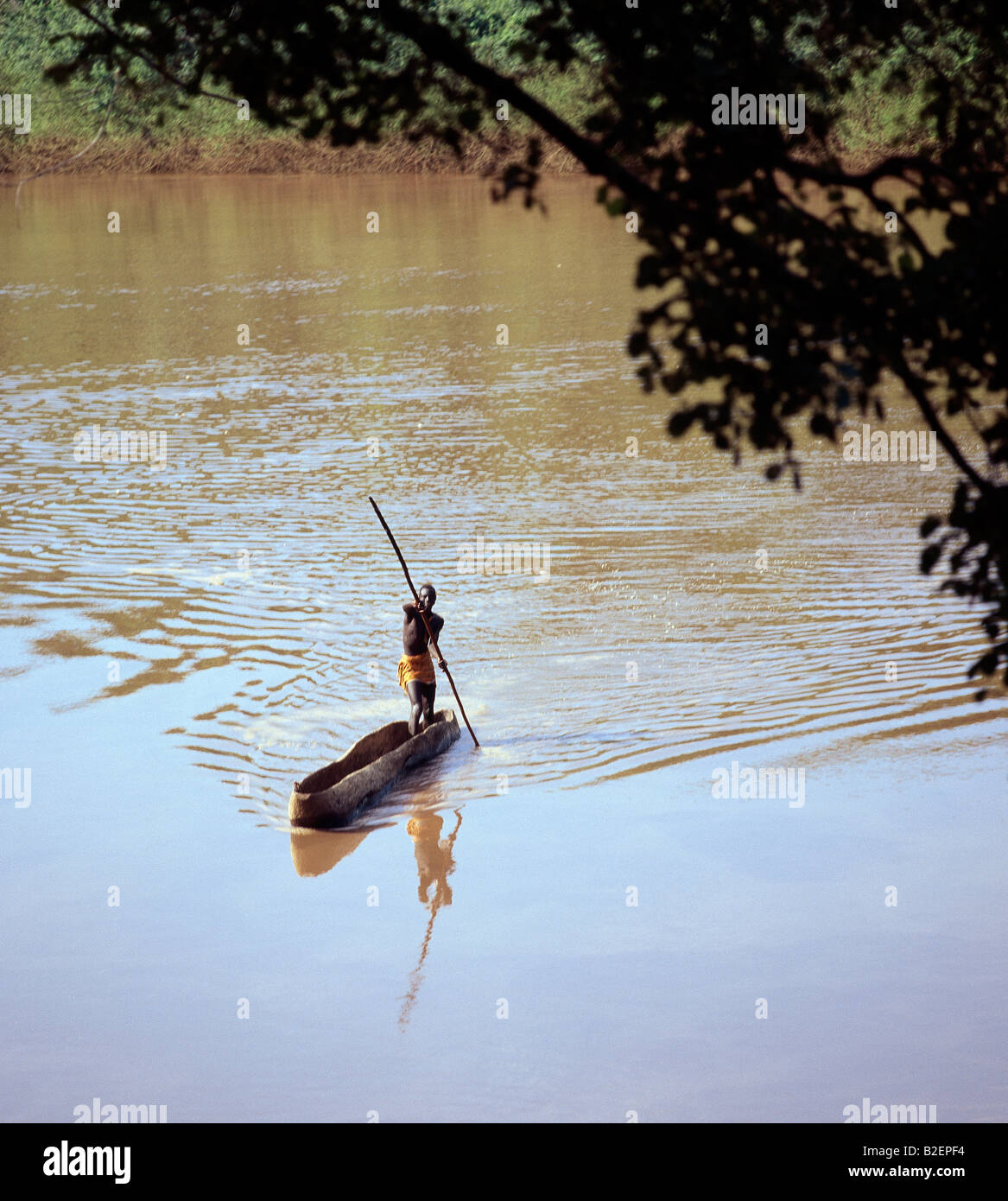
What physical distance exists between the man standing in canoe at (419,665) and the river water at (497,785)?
0.45m

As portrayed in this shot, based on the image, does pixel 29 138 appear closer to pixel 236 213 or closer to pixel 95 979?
pixel 236 213

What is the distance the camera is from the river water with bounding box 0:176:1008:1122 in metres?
8.08

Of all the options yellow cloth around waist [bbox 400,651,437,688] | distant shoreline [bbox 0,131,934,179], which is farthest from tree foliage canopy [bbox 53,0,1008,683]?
distant shoreline [bbox 0,131,934,179]

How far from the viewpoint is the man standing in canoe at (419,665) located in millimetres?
11500

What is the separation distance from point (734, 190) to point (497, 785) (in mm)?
7274

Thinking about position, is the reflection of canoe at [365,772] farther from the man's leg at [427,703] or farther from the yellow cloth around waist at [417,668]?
the yellow cloth around waist at [417,668]

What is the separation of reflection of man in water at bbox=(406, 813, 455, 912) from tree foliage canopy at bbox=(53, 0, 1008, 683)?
5871mm

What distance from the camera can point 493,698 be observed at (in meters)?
12.7

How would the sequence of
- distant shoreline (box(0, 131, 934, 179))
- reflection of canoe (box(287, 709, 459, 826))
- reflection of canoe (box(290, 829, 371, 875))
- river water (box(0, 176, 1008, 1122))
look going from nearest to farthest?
1. river water (box(0, 176, 1008, 1122))
2. reflection of canoe (box(290, 829, 371, 875))
3. reflection of canoe (box(287, 709, 459, 826))
4. distant shoreline (box(0, 131, 934, 179))

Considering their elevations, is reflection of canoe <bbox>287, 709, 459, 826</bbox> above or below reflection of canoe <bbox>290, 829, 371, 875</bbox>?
above

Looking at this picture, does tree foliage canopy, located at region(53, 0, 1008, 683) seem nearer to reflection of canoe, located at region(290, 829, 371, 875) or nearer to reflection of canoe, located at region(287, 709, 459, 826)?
reflection of canoe, located at region(287, 709, 459, 826)

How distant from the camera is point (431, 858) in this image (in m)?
10.4
